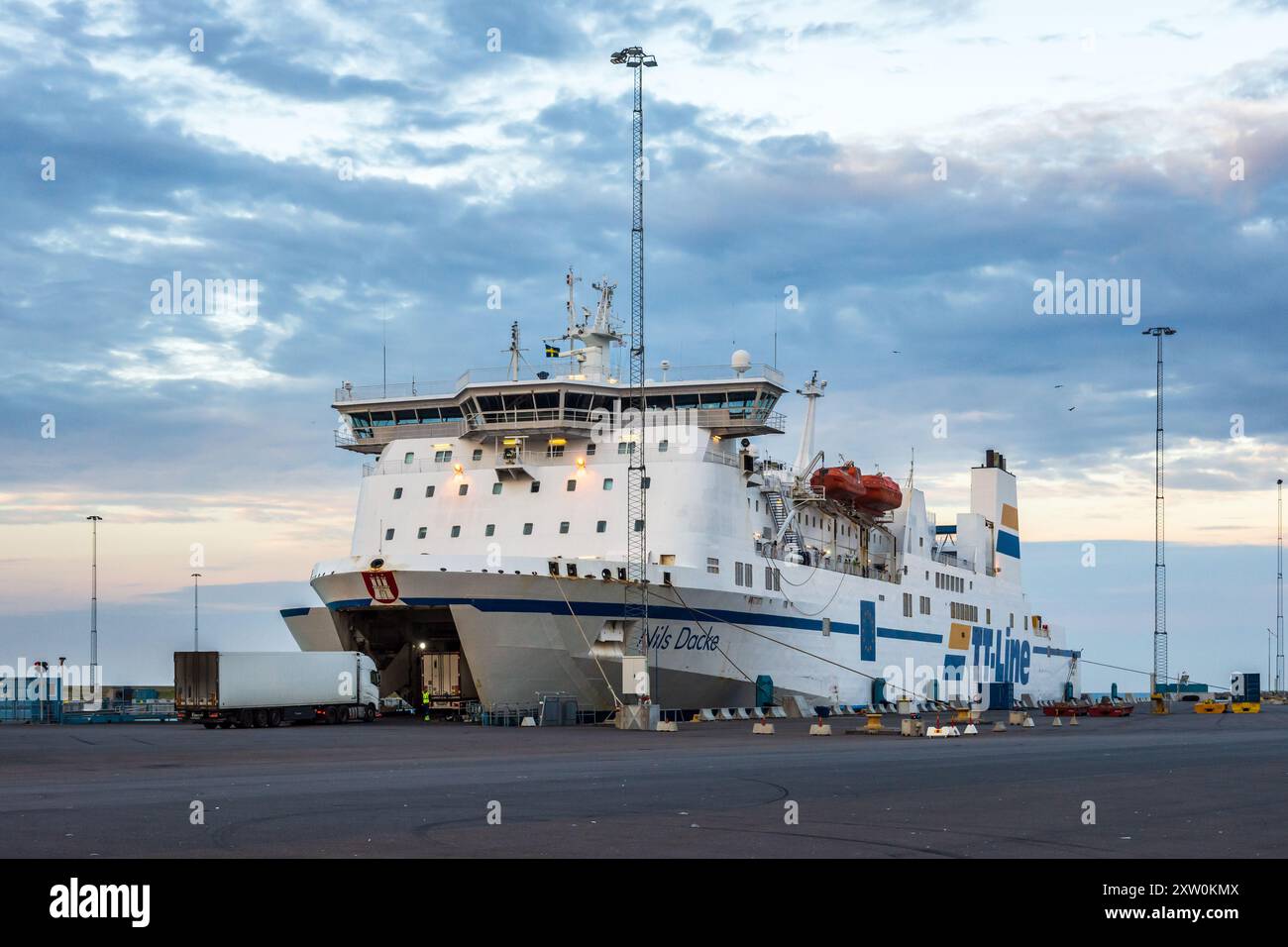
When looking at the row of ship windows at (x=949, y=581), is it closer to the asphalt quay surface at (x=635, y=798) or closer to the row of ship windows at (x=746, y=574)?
the row of ship windows at (x=746, y=574)

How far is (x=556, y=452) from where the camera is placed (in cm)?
4866

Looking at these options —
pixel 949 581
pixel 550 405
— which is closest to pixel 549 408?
pixel 550 405

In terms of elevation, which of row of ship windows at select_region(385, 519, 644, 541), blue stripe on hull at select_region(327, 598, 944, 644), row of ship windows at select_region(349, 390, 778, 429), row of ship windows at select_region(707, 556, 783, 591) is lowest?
blue stripe on hull at select_region(327, 598, 944, 644)

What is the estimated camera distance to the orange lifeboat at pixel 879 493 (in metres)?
60.4

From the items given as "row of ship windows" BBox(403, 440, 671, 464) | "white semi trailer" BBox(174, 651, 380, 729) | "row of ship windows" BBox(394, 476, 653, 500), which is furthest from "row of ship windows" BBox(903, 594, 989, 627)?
"white semi trailer" BBox(174, 651, 380, 729)

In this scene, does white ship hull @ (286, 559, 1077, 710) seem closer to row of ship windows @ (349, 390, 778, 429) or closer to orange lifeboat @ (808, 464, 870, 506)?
orange lifeboat @ (808, 464, 870, 506)

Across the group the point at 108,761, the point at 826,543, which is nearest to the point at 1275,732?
the point at 826,543

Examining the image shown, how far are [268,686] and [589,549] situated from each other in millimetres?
10920

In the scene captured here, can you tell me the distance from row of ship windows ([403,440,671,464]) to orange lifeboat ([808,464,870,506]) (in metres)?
10.9

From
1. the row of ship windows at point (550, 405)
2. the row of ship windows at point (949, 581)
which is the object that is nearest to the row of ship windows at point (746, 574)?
the row of ship windows at point (550, 405)

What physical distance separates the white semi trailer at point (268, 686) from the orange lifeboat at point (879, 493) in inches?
941

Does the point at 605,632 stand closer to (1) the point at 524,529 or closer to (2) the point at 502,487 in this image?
(1) the point at 524,529

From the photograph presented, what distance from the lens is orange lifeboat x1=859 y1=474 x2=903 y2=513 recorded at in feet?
198
